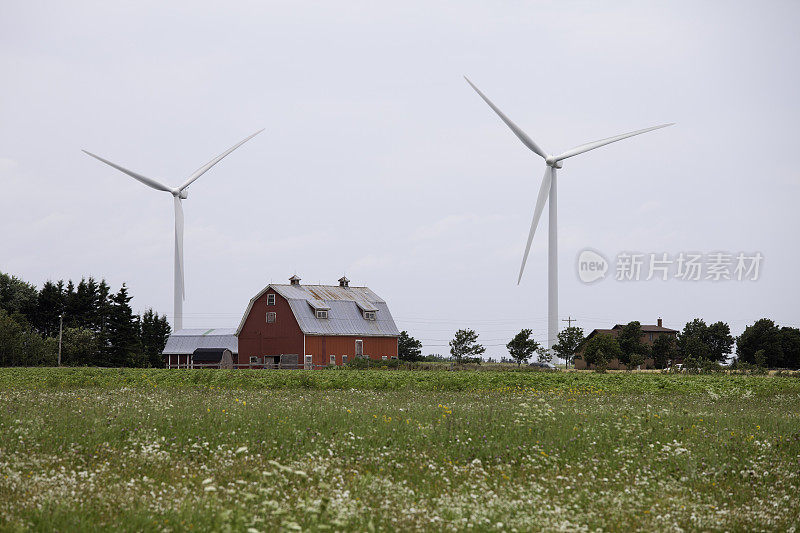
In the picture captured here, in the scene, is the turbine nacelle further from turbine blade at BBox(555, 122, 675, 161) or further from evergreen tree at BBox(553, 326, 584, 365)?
evergreen tree at BBox(553, 326, 584, 365)

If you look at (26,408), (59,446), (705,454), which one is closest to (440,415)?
(705,454)

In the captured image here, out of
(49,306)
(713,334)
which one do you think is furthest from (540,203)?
(49,306)

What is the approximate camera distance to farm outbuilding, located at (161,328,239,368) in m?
80.1

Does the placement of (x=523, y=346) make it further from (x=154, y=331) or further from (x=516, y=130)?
(x=154, y=331)

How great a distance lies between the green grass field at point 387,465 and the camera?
11.1 meters

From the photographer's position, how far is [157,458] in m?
14.4

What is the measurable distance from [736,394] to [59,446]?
89.0ft

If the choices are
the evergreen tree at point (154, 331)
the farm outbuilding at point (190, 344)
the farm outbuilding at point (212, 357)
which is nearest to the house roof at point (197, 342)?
the farm outbuilding at point (190, 344)

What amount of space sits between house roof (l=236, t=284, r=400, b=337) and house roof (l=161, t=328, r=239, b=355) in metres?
13.0

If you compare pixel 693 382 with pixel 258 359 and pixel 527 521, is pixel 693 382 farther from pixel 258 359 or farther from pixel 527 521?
pixel 258 359

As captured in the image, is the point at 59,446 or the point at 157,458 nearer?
the point at 157,458

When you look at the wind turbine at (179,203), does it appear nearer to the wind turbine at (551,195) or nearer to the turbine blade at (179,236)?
the turbine blade at (179,236)

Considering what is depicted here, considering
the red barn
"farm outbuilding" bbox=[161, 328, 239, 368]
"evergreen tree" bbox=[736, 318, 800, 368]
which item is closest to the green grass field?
the red barn

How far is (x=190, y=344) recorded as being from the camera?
80.7 m
